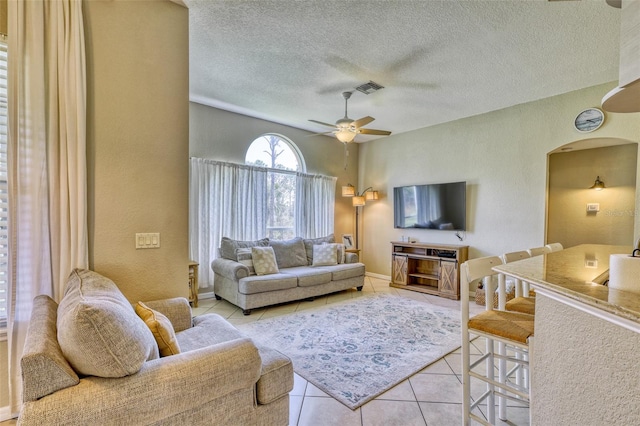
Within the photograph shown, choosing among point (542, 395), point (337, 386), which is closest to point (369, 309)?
point (337, 386)

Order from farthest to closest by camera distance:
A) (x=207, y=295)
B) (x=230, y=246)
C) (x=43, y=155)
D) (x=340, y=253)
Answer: (x=340, y=253)
(x=207, y=295)
(x=230, y=246)
(x=43, y=155)

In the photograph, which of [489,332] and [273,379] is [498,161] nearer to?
[489,332]

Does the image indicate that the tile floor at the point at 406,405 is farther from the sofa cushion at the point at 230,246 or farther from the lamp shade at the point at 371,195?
the lamp shade at the point at 371,195

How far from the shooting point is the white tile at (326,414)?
1898 mm

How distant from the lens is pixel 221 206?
4.64m

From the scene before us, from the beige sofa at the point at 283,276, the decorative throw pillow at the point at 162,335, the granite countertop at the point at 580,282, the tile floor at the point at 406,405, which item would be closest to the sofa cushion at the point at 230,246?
the beige sofa at the point at 283,276

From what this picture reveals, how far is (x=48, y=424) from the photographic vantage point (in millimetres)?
989

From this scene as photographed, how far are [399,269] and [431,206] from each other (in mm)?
1294

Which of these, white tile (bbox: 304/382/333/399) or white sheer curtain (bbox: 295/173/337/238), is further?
white sheer curtain (bbox: 295/173/337/238)

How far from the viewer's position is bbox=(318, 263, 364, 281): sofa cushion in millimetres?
4711

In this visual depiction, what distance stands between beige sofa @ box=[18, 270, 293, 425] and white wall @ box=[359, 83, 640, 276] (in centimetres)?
423

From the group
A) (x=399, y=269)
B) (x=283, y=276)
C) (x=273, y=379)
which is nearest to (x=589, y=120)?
(x=399, y=269)

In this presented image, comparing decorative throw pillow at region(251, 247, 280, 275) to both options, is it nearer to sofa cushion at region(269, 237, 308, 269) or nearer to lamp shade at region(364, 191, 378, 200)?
sofa cushion at region(269, 237, 308, 269)

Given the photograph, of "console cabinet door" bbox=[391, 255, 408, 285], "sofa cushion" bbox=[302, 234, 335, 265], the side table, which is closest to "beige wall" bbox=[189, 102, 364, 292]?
the side table
